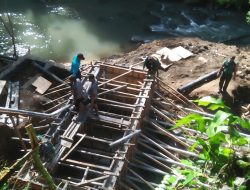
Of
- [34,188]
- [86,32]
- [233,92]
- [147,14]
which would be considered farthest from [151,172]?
[147,14]

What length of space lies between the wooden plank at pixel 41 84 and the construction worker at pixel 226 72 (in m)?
6.50

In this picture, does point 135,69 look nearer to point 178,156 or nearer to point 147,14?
point 178,156

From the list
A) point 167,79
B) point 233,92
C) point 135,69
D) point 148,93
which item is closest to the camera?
point 148,93

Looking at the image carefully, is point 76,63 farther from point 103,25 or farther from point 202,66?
point 103,25

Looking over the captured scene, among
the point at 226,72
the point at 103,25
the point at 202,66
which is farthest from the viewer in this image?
the point at 103,25

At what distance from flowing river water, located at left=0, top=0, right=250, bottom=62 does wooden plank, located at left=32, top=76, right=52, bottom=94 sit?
Answer: 6242 millimetres

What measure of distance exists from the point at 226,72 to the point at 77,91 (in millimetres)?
5669

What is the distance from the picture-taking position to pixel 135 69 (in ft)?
43.2

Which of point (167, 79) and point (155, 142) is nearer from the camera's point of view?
point (155, 142)

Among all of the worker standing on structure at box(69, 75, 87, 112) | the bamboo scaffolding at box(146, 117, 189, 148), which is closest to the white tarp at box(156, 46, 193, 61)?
the bamboo scaffolding at box(146, 117, 189, 148)

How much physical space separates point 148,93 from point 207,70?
480 centimetres

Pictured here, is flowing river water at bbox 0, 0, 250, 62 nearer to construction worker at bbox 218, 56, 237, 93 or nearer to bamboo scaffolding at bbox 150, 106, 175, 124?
construction worker at bbox 218, 56, 237, 93

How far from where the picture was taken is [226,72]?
1314cm

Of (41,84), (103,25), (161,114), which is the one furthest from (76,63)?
(103,25)
